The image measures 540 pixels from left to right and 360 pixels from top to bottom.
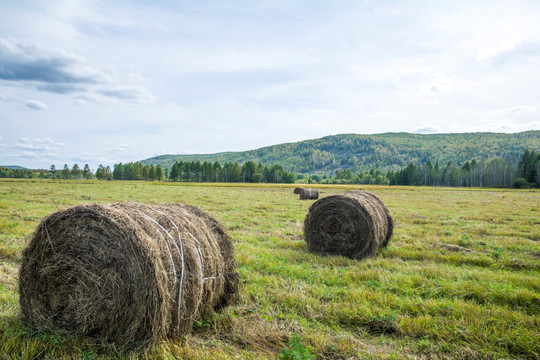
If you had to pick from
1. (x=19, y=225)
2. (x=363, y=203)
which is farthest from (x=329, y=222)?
(x=19, y=225)

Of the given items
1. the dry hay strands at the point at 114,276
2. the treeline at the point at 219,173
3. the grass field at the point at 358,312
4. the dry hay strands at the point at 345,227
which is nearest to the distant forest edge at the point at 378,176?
the treeline at the point at 219,173

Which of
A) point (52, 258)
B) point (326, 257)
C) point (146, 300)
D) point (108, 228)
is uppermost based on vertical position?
point (108, 228)

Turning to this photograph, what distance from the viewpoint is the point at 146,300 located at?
4180 mm

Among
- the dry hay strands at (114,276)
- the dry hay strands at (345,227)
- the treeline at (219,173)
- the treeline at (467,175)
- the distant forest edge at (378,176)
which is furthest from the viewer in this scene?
the treeline at (219,173)

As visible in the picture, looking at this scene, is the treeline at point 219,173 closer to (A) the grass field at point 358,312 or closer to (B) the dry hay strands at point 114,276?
(A) the grass field at point 358,312

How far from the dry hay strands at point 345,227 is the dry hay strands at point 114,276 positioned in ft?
18.3

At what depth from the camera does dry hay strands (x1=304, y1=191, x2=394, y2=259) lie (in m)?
9.59

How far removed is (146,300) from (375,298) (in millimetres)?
3977

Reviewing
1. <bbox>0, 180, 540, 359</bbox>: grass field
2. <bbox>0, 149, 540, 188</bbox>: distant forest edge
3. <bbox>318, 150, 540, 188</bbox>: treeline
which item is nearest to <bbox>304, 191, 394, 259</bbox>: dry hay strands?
<bbox>0, 180, 540, 359</bbox>: grass field

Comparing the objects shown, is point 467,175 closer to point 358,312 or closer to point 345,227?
point 345,227

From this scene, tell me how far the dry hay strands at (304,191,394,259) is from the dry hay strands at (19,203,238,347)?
18.3ft

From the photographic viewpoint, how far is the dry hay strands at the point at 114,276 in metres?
4.23

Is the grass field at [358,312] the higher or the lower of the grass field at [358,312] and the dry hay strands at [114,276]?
the lower

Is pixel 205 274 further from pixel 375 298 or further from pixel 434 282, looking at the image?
pixel 434 282
